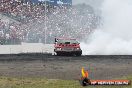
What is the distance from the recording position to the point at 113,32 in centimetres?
4275

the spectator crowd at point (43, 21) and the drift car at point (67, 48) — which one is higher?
the spectator crowd at point (43, 21)

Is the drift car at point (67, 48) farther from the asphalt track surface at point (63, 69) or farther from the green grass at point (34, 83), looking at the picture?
the green grass at point (34, 83)

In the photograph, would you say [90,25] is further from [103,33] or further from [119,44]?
[119,44]

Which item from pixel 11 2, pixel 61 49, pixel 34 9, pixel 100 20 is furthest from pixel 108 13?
pixel 61 49

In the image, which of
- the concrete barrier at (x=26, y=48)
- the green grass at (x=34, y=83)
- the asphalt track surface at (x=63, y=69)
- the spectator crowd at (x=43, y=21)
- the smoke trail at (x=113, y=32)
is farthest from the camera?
the spectator crowd at (x=43, y=21)

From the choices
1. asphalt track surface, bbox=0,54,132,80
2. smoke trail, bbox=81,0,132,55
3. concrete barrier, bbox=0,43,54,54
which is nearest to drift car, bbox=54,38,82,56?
concrete barrier, bbox=0,43,54,54

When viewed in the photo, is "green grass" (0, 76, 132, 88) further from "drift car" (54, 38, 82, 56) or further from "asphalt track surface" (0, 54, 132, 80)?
"drift car" (54, 38, 82, 56)

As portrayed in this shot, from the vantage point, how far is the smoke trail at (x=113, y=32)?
35.4 m

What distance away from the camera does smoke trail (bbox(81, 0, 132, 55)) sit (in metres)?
35.4

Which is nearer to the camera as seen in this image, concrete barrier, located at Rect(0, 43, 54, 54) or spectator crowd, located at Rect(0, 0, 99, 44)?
concrete barrier, located at Rect(0, 43, 54, 54)

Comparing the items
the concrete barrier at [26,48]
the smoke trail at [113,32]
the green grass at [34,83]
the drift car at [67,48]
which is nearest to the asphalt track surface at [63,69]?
the green grass at [34,83]

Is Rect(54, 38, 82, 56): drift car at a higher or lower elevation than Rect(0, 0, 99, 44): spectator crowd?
lower

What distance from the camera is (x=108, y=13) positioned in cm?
5075

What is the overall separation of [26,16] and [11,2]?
104 inches
